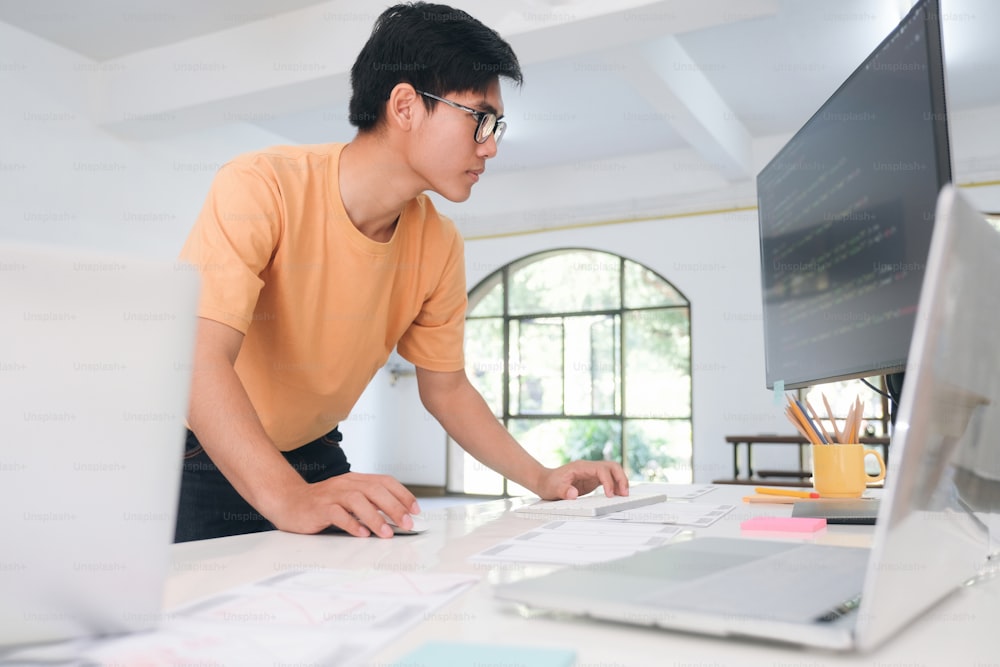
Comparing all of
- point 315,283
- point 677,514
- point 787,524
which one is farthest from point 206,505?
point 787,524

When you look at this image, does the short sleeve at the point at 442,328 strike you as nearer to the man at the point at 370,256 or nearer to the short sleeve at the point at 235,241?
the man at the point at 370,256

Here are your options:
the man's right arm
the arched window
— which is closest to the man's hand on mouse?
the man's right arm

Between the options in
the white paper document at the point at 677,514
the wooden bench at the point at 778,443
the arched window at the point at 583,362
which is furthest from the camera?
the arched window at the point at 583,362

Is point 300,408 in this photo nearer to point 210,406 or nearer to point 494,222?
point 210,406

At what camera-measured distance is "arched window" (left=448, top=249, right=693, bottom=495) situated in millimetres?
7043

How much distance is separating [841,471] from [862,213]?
0.46m

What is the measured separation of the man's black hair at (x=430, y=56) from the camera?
1.41 meters

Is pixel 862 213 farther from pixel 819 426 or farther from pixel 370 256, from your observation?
pixel 370 256

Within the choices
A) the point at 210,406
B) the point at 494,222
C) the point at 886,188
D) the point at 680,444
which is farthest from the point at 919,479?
the point at 494,222

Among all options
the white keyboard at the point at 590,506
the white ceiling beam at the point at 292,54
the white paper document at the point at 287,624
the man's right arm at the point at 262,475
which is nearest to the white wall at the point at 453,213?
the white ceiling beam at the point at 292,54

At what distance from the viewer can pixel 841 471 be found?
126 centimetres

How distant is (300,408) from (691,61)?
4373 millimetres

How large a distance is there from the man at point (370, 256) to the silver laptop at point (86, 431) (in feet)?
2.53

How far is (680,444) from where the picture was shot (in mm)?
6938
